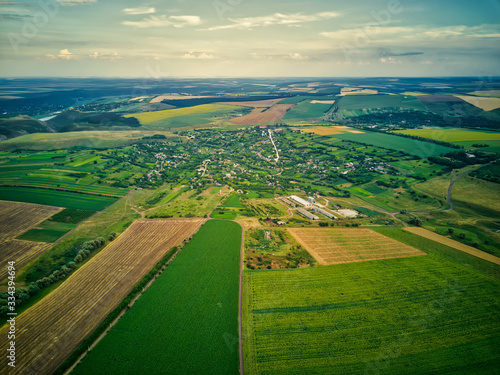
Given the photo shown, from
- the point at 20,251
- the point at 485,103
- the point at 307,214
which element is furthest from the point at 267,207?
the point at 485,103

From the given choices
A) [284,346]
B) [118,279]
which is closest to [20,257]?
[118,279]

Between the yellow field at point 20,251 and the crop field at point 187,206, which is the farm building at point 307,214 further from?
the yellow field at point 20,251

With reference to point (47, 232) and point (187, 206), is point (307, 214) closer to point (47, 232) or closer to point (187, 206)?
point (187, 206)

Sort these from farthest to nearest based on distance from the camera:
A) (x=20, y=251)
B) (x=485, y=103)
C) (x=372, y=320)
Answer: (x=485, y=103)
(x=20, y=251)
(x=372, y=320)

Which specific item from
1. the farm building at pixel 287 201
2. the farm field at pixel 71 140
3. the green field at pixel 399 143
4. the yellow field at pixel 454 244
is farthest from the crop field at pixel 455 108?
the farm field at pixel 71 140

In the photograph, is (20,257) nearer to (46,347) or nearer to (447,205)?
(46,347)

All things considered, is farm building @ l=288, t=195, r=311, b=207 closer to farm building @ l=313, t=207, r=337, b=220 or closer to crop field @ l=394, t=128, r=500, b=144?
farm building @ l=313, t=207, r=337, b=220
